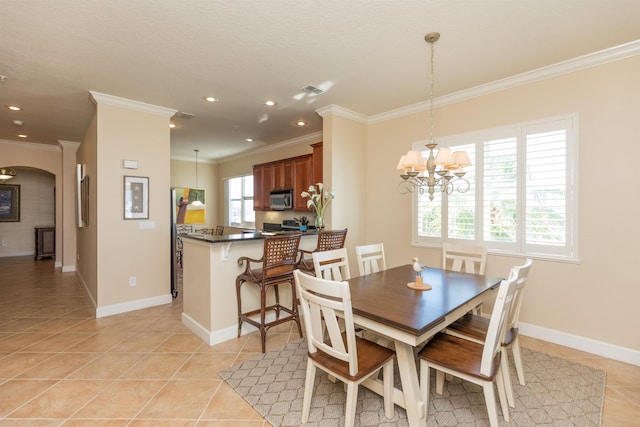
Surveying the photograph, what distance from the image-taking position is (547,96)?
3039mm

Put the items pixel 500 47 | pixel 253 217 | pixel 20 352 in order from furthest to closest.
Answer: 1. pixel 253 217
2. pixel 20 352
3. pixel 500 47

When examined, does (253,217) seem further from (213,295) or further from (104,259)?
(213,295)

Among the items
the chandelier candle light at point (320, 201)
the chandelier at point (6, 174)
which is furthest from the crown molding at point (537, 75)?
the chandelier at point (6, 174)

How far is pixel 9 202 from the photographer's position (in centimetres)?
795

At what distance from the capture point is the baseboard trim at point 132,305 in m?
3.77

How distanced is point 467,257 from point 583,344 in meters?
1.31

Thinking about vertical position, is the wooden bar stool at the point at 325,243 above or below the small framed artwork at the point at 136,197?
below

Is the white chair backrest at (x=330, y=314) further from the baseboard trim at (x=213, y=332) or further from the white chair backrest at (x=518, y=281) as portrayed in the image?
the baseboard trim at (x=213, y=332)

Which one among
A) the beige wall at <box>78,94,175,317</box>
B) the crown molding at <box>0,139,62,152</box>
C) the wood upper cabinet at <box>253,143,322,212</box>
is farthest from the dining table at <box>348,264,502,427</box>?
the crown molding at <box>0,139,62,152</box>

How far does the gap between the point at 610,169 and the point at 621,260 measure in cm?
83

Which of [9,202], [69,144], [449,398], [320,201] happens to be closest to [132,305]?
[320,201]

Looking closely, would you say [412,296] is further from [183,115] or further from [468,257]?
[183,115]

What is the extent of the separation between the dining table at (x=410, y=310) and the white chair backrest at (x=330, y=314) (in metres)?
0.22

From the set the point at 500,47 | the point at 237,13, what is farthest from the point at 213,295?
the point at 500,47
